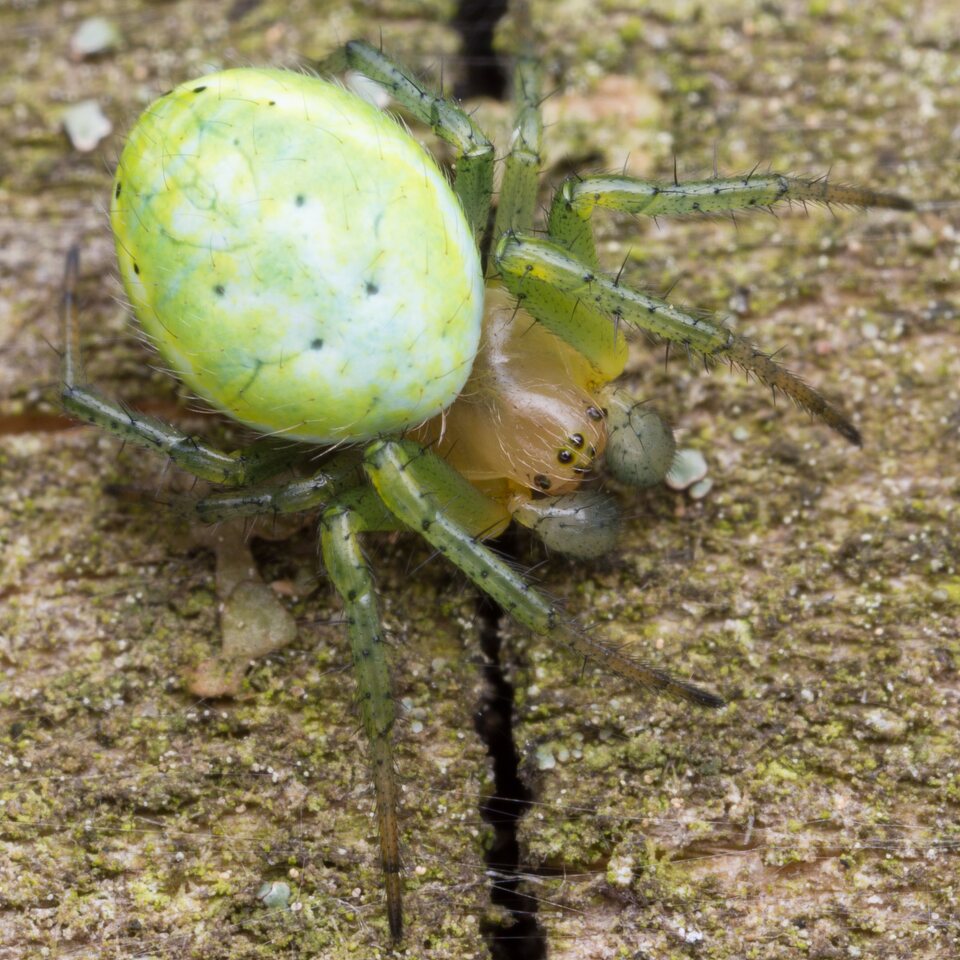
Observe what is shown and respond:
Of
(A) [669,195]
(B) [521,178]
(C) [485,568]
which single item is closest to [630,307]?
(A) [669,195]

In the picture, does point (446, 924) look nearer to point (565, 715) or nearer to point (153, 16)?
point (565, 715)

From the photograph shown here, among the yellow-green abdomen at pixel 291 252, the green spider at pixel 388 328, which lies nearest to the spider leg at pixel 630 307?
the green spider at pixel 388 328

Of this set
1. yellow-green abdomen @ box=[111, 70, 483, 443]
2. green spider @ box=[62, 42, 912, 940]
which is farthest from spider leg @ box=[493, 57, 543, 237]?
yellow-green abdomen @ box=[111, 70, 483, 443]

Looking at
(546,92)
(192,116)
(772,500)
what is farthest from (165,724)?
(546,92)

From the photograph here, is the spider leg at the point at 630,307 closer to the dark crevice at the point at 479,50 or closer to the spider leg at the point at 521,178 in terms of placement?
the spider leg at the point at 521,178

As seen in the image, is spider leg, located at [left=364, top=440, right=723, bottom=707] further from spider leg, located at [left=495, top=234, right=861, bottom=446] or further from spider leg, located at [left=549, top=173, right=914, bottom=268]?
spider leg, located at [left=549, top=173, right=914, bottom=268]

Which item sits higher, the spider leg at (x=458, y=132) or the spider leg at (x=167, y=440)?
the spider leg at (x=458, y=132)
